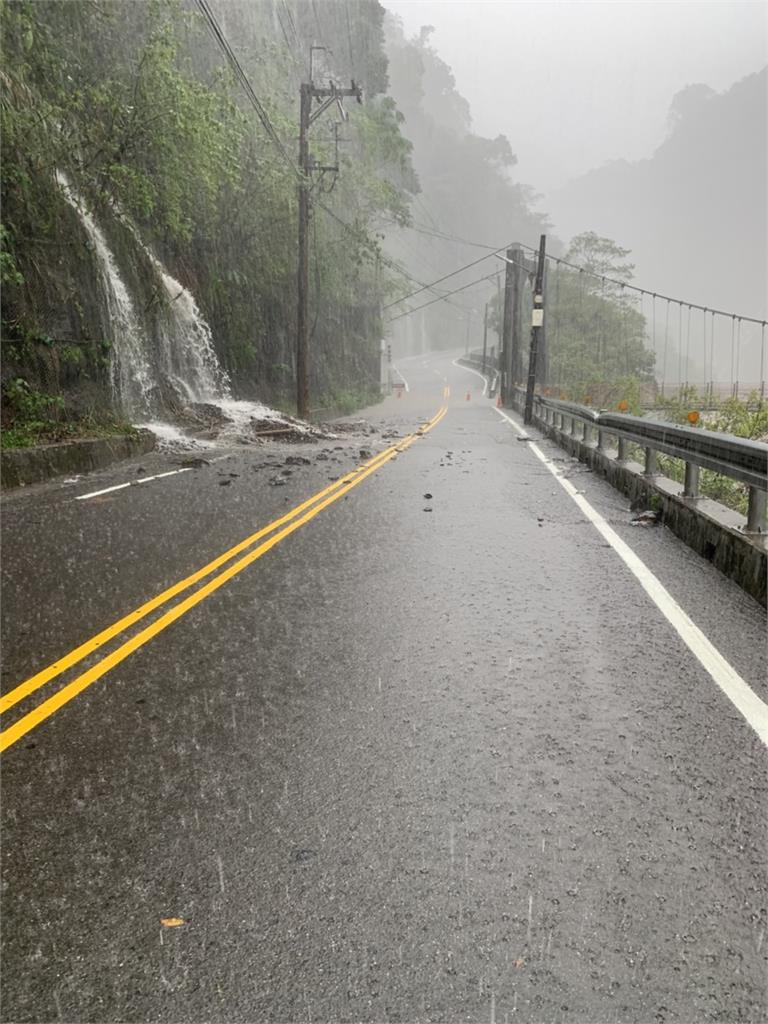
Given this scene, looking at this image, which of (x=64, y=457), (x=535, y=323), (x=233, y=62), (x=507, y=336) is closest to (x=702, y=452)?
(x=64, y=457)

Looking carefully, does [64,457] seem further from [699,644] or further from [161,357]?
[699,644]

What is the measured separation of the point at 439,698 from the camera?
4285 millimetres

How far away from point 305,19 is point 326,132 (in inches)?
648

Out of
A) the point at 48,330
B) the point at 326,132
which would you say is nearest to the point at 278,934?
the point at 48,330

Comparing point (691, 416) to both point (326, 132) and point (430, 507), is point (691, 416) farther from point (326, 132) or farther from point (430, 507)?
point (326, 132)

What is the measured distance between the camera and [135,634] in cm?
541

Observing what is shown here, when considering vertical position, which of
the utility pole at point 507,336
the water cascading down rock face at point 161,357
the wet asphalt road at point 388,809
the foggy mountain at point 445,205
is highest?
the foggy mountain at point 445,205

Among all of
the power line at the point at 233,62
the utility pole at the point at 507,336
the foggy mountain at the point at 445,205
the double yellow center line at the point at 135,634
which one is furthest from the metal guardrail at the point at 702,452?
the foggy mountain at the point at 445,205

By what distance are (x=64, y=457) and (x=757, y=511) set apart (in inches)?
443

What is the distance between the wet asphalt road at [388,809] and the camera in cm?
228

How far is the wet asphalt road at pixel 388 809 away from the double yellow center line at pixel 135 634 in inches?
3.1

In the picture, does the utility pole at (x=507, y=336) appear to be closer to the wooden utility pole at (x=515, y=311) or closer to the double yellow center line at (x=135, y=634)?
the wooden utility pole at (x=515, y=311)

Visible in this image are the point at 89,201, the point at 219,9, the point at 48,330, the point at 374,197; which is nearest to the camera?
the point at 48,330

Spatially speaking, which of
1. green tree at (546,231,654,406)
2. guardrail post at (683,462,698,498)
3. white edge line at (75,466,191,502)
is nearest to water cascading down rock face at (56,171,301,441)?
white edge line at (75,466,191,502)
